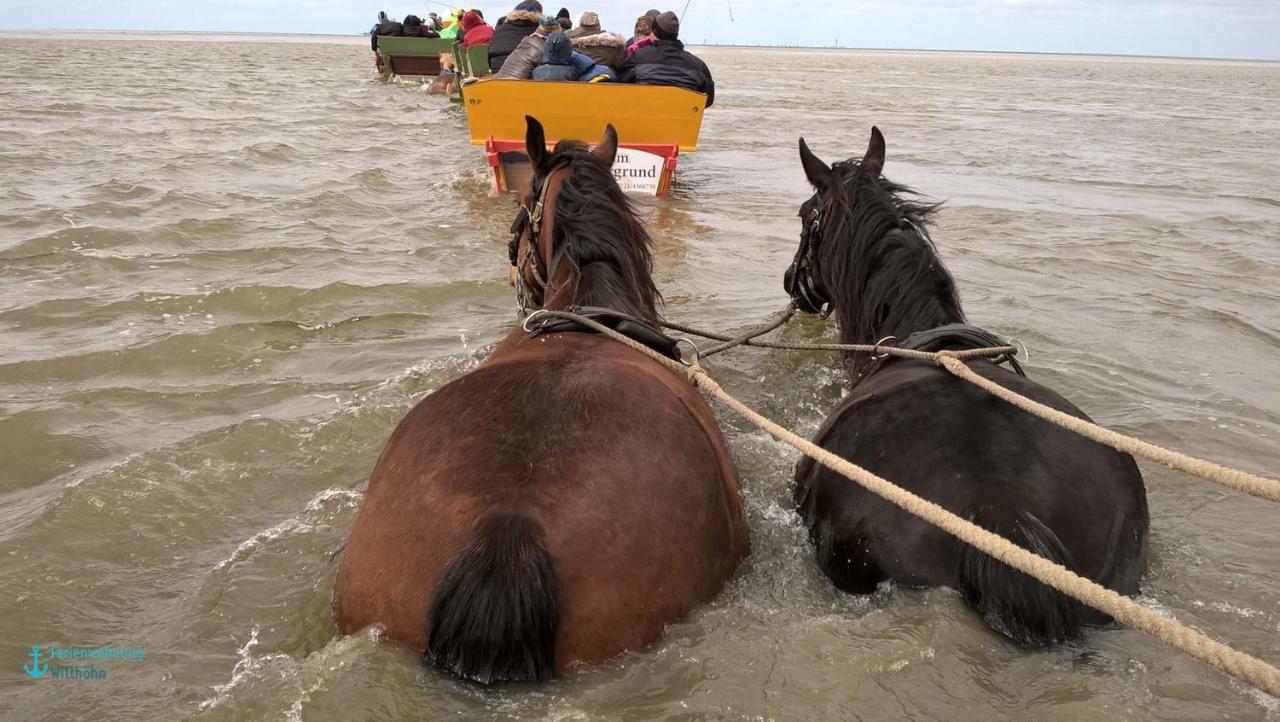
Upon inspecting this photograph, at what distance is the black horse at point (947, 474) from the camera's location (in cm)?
225

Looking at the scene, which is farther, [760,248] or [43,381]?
[760,248]

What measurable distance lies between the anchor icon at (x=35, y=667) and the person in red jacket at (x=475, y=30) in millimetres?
15999

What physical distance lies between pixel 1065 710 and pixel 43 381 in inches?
204

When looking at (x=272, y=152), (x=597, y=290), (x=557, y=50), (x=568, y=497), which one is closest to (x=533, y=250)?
(x=597, y=290)

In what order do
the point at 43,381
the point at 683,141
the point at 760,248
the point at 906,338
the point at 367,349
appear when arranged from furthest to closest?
1. the point at 683,141
2. the point at 760,248
3. the point at 367,349
4. the point at 43,381
5. the point at 906,338

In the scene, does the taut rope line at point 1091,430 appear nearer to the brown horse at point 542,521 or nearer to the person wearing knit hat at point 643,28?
the brown horse at point 542,521

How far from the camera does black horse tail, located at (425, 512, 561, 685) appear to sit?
1.85 meters

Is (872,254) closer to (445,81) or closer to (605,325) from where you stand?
(605,325)

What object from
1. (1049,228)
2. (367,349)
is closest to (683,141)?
(1049,228)

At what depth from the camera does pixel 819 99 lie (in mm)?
26641

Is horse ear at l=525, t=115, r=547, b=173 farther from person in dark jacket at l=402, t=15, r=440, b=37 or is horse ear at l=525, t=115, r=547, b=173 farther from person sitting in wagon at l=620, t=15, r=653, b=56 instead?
person in dark jacket at l=402, t=15, r=440, b=37

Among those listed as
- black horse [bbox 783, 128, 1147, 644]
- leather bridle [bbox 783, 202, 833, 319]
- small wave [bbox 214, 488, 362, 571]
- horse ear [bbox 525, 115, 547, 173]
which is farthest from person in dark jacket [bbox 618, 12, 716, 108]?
small wave [bbox 214, 488, 362, 571]

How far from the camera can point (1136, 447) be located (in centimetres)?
206

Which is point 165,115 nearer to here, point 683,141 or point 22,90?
point 22,90
